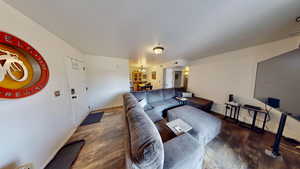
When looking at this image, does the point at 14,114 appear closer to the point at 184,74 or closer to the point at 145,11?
the point at 145,11

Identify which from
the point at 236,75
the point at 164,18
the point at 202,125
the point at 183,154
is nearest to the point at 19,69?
the point at 164,18

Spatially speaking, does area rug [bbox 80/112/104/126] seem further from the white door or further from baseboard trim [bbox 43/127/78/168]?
baseboard trim [bbox 43/127/78/168]

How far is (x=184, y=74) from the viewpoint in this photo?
5004 millimetres

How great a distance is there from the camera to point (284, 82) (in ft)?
4.02

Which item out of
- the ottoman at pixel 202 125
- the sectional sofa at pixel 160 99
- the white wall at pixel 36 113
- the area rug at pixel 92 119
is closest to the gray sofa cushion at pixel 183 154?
the ottoman at pixel 202 125

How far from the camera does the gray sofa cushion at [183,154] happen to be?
0.84m

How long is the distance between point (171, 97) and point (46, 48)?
3680mm

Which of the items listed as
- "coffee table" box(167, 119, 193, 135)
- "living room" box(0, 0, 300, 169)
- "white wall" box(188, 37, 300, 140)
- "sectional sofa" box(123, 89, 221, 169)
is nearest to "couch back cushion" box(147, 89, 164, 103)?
"living room" box(0, 0, 300, 169)

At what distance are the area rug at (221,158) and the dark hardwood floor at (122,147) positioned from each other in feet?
0.35

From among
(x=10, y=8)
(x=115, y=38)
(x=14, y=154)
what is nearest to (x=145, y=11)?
(x=115, y=38)

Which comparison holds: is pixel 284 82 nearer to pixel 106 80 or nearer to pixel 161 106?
pixel 161 106

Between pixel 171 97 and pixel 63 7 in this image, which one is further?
pixel 171 97

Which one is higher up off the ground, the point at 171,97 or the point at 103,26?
the point at 103,26

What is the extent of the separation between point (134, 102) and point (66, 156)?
1539mm
